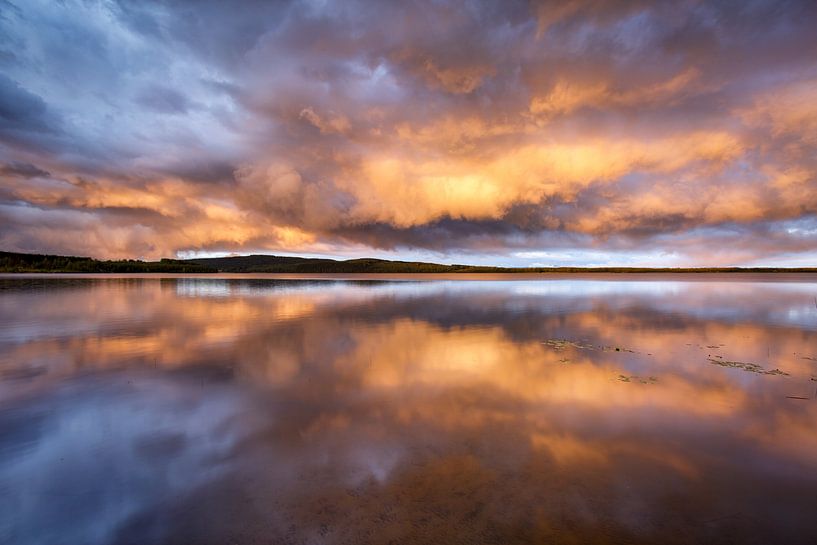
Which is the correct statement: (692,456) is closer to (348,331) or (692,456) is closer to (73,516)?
(73,516)

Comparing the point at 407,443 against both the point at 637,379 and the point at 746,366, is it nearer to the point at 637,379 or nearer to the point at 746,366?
the point at 637,379

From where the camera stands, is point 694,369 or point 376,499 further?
point 694,369

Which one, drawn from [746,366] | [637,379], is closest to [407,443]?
[637,379]

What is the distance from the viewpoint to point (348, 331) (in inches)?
864

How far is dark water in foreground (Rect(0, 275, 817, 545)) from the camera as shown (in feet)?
18.6

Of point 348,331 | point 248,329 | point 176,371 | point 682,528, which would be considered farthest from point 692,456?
point 248,329

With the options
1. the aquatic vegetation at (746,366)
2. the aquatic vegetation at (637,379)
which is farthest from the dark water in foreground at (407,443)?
the aquatic vegetation at (637,379)

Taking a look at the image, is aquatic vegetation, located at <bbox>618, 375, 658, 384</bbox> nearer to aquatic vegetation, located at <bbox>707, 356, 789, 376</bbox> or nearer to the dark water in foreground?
the dark water in foreground

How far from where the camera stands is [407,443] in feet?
27.0

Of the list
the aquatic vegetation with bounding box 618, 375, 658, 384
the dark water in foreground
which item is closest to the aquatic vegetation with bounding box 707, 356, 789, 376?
the dark water in foreground

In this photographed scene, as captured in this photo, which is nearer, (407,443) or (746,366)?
(407,443)

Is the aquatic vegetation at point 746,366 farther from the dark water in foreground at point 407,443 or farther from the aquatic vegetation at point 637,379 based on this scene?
the aquatic vegetation at point 637,379

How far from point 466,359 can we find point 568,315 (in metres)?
16.8

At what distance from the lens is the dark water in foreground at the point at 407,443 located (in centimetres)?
568
